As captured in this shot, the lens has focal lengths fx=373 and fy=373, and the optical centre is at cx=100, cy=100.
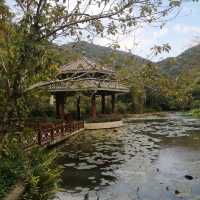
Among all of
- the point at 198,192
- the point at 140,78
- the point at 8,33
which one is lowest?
the point at 198,192

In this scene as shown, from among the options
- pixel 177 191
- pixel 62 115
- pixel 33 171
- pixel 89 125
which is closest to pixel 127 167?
pixel 177 191

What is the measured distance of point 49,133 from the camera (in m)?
20.5

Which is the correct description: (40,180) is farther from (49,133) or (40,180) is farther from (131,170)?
(49,133)

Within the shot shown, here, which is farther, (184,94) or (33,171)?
(33,171)

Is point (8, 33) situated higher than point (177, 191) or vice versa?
point (8, 33)

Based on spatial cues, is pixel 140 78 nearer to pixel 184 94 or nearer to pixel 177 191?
pixel 184 94

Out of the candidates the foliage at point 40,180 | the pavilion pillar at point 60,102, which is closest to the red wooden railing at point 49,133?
the foliage at point 40,180

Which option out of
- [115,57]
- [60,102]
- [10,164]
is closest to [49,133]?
[10,164]

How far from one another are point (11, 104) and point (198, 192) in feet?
20.6

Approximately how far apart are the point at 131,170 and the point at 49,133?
25.0ft

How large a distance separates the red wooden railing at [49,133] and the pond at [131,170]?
87cm

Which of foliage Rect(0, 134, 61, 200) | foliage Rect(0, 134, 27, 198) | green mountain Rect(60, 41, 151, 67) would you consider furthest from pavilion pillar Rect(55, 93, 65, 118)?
green mountain Rect(60, 41, 151, 67)

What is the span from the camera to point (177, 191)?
10750 mm

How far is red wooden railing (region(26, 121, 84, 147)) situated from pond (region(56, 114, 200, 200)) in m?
0.87
